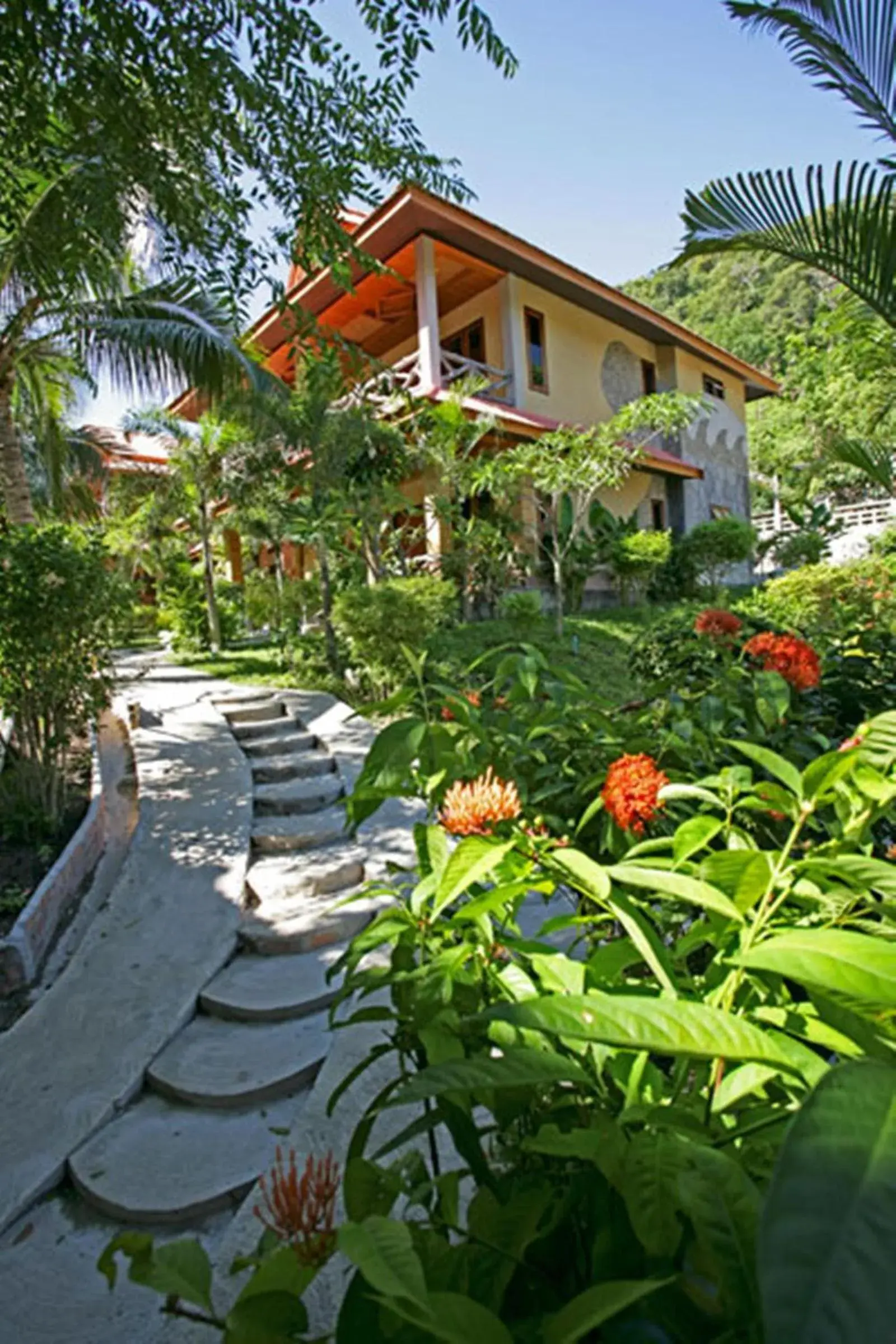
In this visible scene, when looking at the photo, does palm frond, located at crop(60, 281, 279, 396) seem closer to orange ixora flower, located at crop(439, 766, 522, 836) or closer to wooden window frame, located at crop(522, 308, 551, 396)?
orange ixora flower, located at crop(439, 766, 522, 836)

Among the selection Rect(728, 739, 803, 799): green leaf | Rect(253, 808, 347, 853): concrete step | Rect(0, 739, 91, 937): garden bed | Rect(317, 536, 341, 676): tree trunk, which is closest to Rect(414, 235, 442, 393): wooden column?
Rect(317, 536, 341, 676): tree trunk

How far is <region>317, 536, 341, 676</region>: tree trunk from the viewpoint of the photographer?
8844 mm

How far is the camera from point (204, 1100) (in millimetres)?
2336

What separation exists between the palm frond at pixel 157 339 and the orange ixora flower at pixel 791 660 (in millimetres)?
6520

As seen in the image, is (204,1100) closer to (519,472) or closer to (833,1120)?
(833,1120)

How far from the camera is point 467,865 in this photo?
0.84 m

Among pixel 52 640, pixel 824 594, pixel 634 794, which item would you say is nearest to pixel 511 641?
pixel 824 594

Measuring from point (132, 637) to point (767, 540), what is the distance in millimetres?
16065

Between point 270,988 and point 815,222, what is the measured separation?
3960mm

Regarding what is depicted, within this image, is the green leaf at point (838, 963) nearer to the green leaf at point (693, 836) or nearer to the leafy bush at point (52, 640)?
the green leaf at point (693, 836)

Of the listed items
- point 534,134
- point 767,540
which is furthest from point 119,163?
point 767,540

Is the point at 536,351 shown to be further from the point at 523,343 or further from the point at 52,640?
the point at 52,640

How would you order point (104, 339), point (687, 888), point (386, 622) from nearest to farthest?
1. point (687, 888)
2. point (104, 339)
3. point (386, 622)

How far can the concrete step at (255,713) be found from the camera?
22.1ft
